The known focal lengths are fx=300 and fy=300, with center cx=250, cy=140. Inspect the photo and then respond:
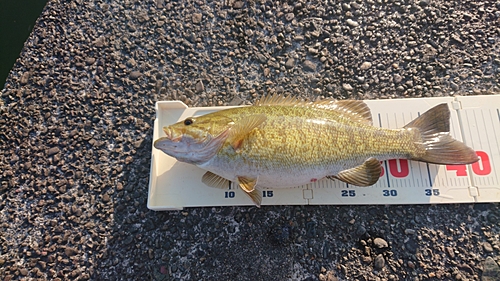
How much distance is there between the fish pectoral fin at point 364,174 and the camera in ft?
8.34

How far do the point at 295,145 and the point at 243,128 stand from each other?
0.45 meters

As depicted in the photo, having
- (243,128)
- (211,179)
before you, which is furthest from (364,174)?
(211,179)

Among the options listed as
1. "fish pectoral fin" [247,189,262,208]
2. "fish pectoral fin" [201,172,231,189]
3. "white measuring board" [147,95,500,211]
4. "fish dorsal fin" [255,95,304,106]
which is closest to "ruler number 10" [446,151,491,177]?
"white measuring board" [147,95,500,211]

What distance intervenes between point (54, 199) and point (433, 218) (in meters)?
3.75

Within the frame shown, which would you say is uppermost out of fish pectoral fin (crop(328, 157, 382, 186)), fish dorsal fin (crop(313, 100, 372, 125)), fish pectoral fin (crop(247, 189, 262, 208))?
Answer: fish dorsal fin (crop(313, 100, 372, 125))

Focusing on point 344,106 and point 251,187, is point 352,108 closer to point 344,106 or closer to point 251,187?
point 344,106

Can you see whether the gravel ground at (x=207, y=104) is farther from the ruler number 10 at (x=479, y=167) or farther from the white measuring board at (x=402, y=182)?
the ruler number 10 at (x=479, y=167)

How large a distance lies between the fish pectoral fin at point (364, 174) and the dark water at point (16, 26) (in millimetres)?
4688

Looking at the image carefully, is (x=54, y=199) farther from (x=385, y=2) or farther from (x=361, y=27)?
(x=385, y=2)

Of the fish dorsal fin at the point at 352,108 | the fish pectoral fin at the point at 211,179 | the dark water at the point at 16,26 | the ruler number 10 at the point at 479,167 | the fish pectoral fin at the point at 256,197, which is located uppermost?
the dark water at the point at 16,26

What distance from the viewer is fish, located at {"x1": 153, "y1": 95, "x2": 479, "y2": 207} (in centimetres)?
248

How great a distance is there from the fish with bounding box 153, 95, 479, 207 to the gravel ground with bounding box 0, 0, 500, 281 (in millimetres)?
499

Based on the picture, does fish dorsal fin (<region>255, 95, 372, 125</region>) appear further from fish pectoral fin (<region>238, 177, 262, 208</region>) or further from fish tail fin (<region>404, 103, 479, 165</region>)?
fish pectoral fin (<region>238, 177, 262, 208</region>)

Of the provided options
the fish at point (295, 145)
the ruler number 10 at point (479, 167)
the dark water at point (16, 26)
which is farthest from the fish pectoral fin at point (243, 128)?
the dark water at point (16, 26)
